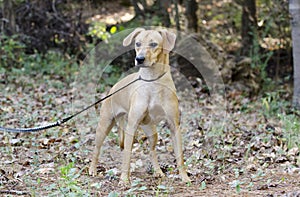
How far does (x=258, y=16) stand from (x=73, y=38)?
4547mm

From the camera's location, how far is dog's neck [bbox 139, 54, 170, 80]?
5047 mm

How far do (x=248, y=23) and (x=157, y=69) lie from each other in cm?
868

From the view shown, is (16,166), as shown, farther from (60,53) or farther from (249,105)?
(60,53)

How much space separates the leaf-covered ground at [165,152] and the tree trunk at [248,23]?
303 cm

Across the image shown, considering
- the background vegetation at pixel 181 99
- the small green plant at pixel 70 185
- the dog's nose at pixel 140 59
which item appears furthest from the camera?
the background vegetation at pixel 181 99

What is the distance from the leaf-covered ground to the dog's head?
107cm

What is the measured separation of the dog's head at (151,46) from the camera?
16.0ft

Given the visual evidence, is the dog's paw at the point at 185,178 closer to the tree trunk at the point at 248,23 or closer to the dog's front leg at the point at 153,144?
the dog's front leg at the point at 153,144

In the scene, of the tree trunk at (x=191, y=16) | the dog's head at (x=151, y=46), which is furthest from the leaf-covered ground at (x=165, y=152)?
the tree trunk at (x=191, y=16)

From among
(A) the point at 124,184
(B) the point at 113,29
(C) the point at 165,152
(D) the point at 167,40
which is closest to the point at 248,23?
(B) the point at 113,29

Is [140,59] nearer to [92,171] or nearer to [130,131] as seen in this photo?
[130,131]

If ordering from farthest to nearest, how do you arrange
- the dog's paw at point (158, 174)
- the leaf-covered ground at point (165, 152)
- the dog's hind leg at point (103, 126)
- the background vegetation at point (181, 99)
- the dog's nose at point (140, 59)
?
the dog's hind leg at point (103, 126), the dog's paw at point (158, 174), the background vegetation at point (181, 99), the dog's nose at point (140, 59), the leaf-covered ground at point (165, 152)

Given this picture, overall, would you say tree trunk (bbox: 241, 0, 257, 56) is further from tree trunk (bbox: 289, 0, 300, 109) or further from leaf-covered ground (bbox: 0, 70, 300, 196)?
tree trunk (bbox: 289, 0, 300, 109)

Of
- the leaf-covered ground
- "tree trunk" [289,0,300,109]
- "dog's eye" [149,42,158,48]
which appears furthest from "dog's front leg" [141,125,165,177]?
"tree trunk" [289,0,300,109]
